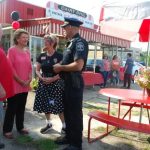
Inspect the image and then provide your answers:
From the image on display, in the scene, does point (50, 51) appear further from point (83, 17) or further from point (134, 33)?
point (83, 17)

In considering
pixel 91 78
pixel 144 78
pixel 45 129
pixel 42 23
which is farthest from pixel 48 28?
pixel 144 78

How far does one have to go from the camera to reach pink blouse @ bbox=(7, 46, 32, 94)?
15.9 ft

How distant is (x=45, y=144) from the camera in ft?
15.6

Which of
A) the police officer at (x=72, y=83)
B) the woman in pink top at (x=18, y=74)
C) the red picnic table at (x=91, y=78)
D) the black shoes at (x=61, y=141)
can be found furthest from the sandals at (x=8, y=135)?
the red picnic table at (x=91, y=78)

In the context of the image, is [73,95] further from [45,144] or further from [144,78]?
[144,78]

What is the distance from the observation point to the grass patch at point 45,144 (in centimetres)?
464

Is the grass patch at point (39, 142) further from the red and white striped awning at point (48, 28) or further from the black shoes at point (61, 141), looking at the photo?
the red and white striped awning at point (48, 28)

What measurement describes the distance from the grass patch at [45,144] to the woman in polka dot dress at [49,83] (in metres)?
0.48

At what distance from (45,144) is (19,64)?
129 cm

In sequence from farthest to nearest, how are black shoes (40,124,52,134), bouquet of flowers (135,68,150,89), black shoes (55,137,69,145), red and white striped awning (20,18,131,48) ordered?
red and white striped awning (20,18,131,48)
black shoes (40,124,52,134)
bouquet of flowers (135,68,150,89)
black shoes (55,137,69,145)

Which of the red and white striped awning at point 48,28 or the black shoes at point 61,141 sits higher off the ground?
the red and white striped awning at point 48,28

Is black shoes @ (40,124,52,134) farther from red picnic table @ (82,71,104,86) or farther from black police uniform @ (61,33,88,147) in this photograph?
red picnic table @ (82,71,104,86)

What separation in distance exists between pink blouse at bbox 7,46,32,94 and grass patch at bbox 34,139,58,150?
2.74ft

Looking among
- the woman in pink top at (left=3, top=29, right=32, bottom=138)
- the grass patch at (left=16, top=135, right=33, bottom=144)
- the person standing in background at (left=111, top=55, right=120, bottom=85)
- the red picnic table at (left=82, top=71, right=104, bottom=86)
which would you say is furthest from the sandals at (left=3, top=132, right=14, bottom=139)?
the person standing in background at (left=111, top=55, right=120, bottom=85)
